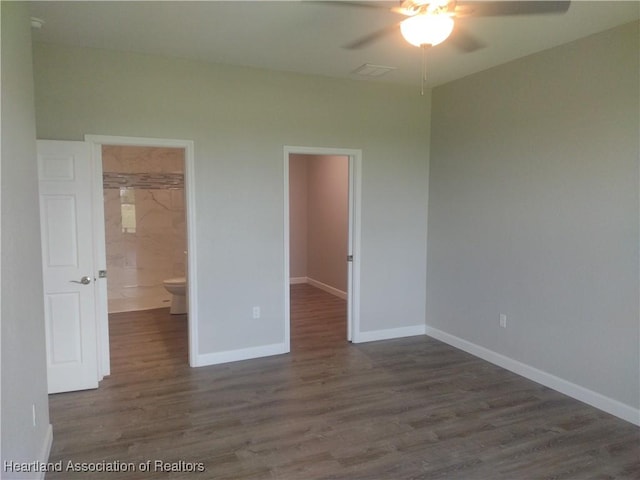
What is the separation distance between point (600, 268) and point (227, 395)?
3022mm

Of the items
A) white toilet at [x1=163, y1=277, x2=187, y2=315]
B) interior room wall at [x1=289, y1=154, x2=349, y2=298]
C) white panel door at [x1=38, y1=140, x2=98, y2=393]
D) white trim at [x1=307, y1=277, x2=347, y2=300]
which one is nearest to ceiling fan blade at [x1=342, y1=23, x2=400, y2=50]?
white panel door at [x1=38, y1=140, x2=98, y2=393]

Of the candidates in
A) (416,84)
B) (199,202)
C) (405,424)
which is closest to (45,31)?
(199,202)

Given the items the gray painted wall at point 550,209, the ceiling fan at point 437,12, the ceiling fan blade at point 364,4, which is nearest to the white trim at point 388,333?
the gray painted wall at point 550,209

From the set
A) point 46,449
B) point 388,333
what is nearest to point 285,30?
point 46,449

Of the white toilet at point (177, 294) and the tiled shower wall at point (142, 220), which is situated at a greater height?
the tiled shower wall at point (142, 220)

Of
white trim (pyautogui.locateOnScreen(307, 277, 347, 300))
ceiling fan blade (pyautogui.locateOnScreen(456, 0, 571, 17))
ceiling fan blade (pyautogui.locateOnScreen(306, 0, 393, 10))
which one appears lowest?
white trim (pyautogui.locateOnScreen(307, 277, 347, 300))

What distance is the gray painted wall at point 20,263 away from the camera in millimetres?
1878

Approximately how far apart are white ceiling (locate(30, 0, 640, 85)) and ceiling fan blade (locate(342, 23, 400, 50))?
0.05m

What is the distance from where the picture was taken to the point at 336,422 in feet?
10.3

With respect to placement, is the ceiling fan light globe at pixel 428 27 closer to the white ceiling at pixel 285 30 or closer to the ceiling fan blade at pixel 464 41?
the white ceiling at pixel 285 30

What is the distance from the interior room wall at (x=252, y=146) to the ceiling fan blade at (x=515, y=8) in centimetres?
226

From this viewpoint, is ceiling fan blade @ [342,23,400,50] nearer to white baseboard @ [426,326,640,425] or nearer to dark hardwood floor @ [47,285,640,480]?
dark hardwood floor @ [47,285,640,480]

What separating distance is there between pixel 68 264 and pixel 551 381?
13.3 feet

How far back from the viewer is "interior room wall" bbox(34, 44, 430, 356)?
146 inches
